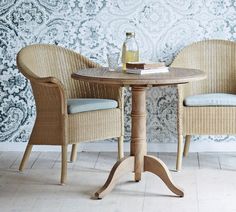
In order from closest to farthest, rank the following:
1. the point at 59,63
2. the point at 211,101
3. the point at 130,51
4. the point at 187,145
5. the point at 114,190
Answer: the point at 114,190
the point at 130,51
the point at 211,101
the point at 59,63
the point at 187,145

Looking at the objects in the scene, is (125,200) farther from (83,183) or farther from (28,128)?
(28,128)

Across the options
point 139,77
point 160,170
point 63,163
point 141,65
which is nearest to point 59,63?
point 63,163

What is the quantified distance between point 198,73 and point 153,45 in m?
0.94

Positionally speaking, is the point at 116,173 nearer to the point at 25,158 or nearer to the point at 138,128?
the point at 138,128

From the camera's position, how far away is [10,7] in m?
4.41

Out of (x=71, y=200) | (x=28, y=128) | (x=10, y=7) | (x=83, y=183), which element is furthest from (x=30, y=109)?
(x=71, y=200)

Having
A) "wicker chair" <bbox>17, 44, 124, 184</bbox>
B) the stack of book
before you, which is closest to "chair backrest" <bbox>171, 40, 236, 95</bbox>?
"wicker chair" <bbox>17, 44, 124, 184</bbox>

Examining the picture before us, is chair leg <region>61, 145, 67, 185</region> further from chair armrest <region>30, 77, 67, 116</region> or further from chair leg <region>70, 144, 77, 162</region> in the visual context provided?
chair leg <region>70, 144, 77, 162</region>

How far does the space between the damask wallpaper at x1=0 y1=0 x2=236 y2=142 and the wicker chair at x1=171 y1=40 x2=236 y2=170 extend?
0.55 ft

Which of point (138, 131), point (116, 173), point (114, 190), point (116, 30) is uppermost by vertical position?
point (116, 30)

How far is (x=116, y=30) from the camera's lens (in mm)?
4406

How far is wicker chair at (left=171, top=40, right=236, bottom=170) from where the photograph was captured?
3881 millimetres

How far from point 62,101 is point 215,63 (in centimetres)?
124

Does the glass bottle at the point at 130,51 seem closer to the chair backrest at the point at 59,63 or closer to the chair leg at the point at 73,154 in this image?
the chair backrest at the point at 59,63
